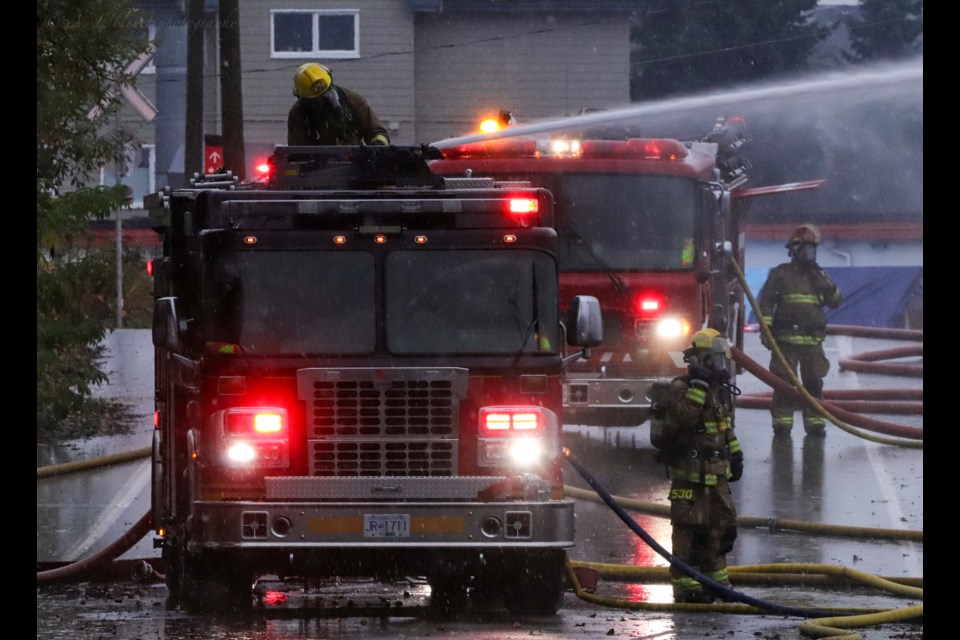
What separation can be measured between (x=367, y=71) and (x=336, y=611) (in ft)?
84.4

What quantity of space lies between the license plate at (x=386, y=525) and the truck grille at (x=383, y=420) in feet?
0.77

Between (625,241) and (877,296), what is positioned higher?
(625,241)

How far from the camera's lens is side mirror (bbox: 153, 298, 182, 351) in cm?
908

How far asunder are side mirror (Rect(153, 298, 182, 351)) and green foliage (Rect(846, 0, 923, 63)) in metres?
39.4

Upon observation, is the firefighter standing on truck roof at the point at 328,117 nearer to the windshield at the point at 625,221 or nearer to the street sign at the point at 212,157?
the windshield at the point at 625,221

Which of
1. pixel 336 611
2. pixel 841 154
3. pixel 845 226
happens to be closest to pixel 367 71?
pixel 845 226

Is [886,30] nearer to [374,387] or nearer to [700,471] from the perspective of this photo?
[700,471]

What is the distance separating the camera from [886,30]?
4694cm

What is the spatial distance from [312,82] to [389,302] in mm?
2302

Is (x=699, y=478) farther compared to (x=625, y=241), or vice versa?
(x=625, y=241)

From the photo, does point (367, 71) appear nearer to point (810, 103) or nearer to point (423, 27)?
point (423, 27)

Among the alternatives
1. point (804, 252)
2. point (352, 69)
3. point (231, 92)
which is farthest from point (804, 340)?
point (352, 69)

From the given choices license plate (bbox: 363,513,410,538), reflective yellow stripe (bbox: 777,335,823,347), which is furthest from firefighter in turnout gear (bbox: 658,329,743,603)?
reflective yellow stripe (bbox: 777,335,823,347)

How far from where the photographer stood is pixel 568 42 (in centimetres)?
3481
